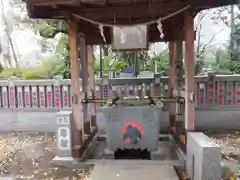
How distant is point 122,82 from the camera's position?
7.15m

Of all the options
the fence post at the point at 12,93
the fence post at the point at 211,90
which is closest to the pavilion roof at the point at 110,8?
the fence post at the point at 211,90

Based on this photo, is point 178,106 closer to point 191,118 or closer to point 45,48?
point 191,118

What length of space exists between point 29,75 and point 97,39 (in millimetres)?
4229

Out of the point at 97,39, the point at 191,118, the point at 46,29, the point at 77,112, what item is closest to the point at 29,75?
the point at 46,29

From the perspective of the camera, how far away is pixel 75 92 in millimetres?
4934

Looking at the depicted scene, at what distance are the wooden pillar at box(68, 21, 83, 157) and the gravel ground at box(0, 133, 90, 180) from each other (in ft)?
1.78

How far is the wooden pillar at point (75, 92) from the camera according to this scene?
15.9 ft

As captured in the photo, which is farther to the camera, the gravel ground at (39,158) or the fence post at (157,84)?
the fence post at (157,84)

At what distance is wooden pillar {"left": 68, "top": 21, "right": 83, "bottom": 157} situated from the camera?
191 inches

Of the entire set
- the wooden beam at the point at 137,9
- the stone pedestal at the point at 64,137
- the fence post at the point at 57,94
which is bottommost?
the stone pedestal at the point at 64,137

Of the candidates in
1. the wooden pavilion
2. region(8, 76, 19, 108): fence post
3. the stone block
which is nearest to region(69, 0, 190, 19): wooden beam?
the wooden pavilion

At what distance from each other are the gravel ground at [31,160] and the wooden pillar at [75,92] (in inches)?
21.3

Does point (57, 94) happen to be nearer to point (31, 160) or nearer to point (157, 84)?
point (31, 160)

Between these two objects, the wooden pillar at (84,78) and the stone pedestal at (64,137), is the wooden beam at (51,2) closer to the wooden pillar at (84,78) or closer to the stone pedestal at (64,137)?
the wooden pillar at (84,78)
